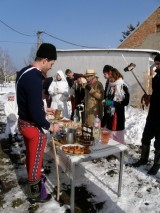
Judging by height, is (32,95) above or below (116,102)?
above

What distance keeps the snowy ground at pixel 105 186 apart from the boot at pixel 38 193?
0.08 metres

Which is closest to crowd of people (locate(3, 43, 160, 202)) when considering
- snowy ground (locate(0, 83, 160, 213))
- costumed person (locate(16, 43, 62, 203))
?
costumed person (locate(16, 43, 62, 203))

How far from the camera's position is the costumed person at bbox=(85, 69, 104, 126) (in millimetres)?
5523

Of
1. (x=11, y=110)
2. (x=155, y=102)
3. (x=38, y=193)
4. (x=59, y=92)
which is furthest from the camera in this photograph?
(x=59, y=92)

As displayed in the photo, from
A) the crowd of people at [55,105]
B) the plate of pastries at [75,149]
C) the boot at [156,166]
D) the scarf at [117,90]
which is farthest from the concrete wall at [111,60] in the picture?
the plate of pastries at [75,149]

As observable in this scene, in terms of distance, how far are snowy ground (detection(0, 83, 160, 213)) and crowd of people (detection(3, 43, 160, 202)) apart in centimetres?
23

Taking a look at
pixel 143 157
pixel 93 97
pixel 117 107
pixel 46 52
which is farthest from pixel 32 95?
pixel 143 157

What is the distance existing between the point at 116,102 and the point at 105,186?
163 cm

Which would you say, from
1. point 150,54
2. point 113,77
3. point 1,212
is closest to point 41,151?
point 1,212

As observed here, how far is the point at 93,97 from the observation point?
5680mm

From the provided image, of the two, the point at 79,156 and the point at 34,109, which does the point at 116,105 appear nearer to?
the point at 79,156

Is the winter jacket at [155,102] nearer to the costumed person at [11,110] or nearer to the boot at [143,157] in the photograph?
the boot at [143,157]

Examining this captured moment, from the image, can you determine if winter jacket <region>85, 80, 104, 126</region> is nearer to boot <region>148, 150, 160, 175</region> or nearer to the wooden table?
boot <region>148, 150, 160, 175</region>

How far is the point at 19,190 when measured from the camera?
4.13 meters
